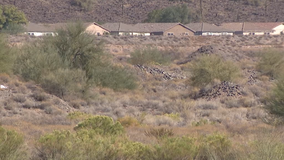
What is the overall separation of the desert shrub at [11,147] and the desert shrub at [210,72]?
25538 millimetres

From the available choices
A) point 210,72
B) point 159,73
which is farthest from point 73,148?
point 159,73

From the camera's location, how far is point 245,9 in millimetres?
122188

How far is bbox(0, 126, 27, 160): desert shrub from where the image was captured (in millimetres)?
9211

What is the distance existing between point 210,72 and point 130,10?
8858cm

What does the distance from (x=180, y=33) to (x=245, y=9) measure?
111 feet

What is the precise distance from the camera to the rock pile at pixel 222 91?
31.6 m

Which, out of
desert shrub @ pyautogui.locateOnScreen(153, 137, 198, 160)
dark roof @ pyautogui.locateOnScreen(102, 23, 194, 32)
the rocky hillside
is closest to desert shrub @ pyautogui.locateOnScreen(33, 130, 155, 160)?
desert shrub @ pyautogui.locateOnScreen(153, 137, 198, 160)

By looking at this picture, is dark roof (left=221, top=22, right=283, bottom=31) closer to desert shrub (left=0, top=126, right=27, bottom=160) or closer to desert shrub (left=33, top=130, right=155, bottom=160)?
desert shrub (left=33, top=130, right=155, bottom=160)

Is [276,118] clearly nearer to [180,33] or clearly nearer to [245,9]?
[180,33]

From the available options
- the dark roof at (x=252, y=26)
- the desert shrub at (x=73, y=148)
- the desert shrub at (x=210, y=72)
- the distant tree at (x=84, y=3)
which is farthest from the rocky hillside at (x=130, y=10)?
the desert shrub at (x=73, y=148)

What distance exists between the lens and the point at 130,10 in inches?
4806

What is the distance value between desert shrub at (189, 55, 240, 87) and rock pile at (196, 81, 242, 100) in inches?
81.1

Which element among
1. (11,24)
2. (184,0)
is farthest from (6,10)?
(184,0)

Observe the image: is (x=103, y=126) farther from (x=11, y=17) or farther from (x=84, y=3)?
(x=84, y=3)
